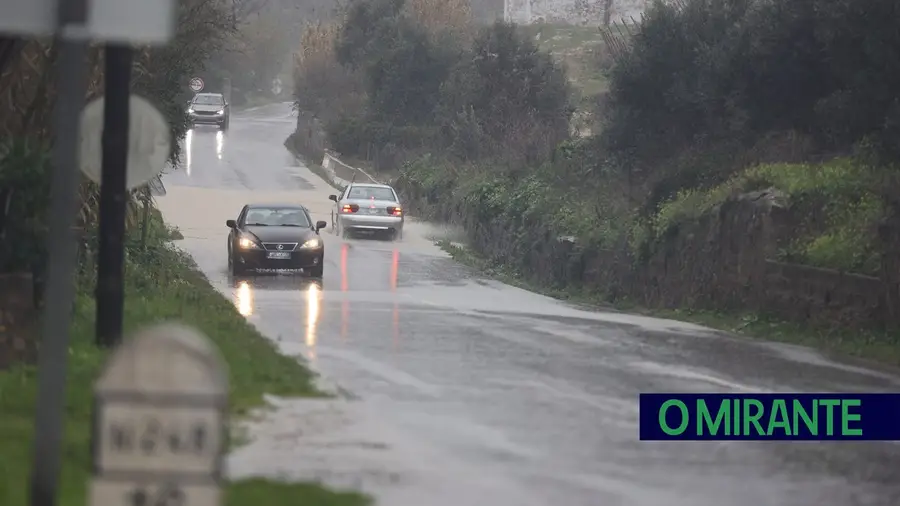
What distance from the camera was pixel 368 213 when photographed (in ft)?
131

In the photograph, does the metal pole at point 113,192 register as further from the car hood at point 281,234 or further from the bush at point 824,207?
the car hood at point 281,234

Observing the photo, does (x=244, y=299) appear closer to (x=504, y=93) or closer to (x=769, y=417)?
(x=769, y=417)

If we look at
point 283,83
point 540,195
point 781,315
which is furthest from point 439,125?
point 283,83

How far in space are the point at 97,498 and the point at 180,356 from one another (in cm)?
61

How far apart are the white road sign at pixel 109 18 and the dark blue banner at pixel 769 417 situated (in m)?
6.81

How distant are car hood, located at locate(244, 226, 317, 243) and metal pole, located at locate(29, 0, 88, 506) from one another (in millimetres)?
23976

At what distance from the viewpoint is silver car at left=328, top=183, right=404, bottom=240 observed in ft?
130

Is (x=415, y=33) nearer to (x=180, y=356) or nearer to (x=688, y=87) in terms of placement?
(x=688, y=87)

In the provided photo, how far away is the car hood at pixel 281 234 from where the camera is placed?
29453 millimetres

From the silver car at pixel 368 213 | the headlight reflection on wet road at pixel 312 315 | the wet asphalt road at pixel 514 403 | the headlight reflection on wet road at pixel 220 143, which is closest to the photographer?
the wet asphalt road at pixel 514 403

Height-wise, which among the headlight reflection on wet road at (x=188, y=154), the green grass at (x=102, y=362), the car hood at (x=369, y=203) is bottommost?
the green grass at (x=102, y=362)

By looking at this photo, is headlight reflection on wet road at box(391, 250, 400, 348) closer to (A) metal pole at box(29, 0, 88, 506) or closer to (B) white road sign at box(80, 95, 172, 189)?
(B) white road sign at box(80, 95, 172, 189)

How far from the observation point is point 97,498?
5.09m

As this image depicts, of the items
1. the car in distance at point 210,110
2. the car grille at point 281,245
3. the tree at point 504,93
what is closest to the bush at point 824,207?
the car grille at point 281,245
